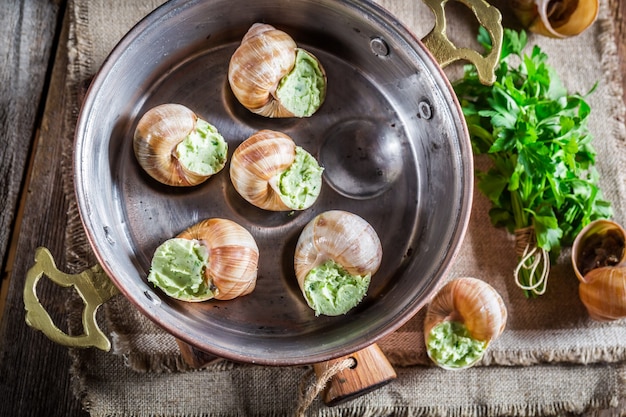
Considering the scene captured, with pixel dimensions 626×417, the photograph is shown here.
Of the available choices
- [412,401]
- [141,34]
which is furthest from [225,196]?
[412,401]

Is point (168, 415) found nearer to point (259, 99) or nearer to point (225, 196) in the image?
point (225, 196)

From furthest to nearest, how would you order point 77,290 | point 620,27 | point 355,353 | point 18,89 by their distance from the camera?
point 620,27 → point 18,89 → point 355,353 → point 77,290

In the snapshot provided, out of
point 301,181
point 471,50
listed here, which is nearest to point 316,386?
point 301,181

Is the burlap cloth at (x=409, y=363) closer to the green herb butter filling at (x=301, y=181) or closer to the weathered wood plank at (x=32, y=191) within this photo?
the weathered wood plank at (x=32, y=191)

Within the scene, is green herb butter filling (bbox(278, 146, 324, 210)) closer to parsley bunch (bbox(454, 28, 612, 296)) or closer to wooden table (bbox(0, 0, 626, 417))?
parsley bunch (bbox(454, 28, 612, 296))

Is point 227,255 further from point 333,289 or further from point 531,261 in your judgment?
point 531,261

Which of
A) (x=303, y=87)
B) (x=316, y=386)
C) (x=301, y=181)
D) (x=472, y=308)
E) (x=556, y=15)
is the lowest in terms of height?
(x=316, y=386)

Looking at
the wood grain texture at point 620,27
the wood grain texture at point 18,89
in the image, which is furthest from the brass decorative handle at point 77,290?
the wood grain texture at point 620,27
